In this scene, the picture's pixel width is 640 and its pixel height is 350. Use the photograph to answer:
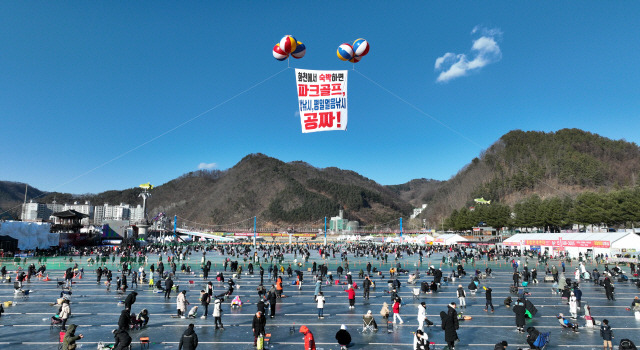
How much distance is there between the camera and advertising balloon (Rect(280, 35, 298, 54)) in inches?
458

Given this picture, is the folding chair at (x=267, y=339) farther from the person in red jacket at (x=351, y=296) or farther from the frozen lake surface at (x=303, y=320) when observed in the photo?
the person in red jacket at (x=351, y=296)

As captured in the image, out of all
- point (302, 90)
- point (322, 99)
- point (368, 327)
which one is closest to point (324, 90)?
point (322, 99)

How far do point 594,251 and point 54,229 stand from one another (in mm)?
76764

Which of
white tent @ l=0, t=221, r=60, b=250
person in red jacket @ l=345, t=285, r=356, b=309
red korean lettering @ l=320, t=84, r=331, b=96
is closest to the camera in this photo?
red korean lettering @ l=320, t=84, r=331, b=96

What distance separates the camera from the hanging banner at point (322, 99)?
12305mm

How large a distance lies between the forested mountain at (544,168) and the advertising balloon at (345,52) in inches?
4228

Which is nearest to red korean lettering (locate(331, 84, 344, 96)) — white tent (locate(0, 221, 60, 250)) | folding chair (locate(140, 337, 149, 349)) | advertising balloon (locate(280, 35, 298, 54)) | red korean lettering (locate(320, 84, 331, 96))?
red korean lettering (locate(320, 84, 331, 96))

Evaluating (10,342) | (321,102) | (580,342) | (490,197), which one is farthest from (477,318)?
(490,197)

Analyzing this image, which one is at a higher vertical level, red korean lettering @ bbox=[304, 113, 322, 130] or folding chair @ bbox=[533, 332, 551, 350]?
red korean lettering @ bbox=[304, 113, 322, 130]

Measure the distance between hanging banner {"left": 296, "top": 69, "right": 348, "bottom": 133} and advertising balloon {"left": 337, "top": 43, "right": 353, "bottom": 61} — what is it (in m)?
0.52

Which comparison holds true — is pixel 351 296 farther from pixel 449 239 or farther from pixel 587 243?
pixel 449 239

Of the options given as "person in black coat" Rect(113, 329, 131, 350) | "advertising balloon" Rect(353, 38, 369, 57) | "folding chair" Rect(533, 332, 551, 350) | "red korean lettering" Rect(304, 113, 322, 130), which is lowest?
"folding chair" Rect(533, 332, 551, 350)

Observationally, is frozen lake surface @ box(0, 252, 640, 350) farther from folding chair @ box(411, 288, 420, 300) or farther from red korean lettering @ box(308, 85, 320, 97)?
red korean lettering @ box(308, 85, 320, 97)

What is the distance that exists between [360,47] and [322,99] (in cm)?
206
